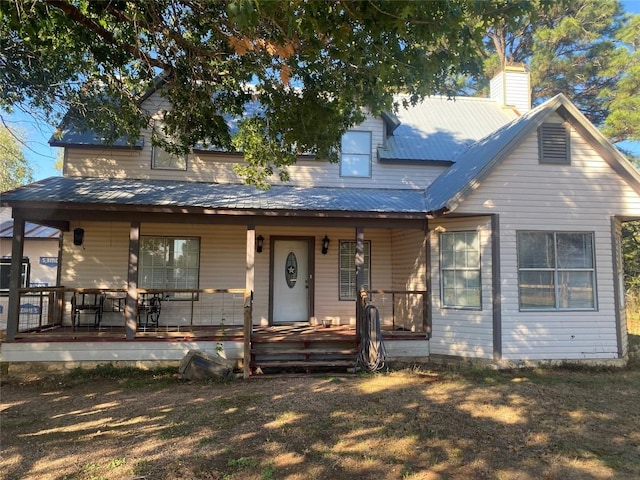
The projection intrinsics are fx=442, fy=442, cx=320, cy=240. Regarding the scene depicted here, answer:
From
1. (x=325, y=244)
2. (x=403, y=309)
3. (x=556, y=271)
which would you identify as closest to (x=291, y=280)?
(x=325, y=244)

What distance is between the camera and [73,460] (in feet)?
14.2

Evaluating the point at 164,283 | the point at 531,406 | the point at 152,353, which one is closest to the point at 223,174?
the point at 164,283

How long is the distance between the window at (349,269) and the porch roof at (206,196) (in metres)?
1.47

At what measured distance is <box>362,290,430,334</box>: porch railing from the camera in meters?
9.23

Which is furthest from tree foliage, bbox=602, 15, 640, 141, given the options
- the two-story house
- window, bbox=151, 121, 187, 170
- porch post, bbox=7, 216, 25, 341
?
porch post, bbox=7, 216, 25, 341

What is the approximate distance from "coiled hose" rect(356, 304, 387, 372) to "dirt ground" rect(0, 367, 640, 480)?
0.53 m

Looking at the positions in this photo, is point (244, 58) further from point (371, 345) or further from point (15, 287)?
point (15, 287)

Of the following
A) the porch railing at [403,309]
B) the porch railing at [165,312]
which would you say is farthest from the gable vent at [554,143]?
the porch railing at [165,312]

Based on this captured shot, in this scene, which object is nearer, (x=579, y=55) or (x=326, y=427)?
(x=326, y=427)

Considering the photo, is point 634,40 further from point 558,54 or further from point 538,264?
Answer: point 538,264

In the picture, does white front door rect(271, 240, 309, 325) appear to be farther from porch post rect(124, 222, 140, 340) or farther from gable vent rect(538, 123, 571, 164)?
gable vent rect(538, 123, 571, 164)

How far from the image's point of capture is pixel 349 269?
1130cm

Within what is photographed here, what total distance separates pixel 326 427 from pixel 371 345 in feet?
10.8

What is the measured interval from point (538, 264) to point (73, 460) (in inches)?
324
